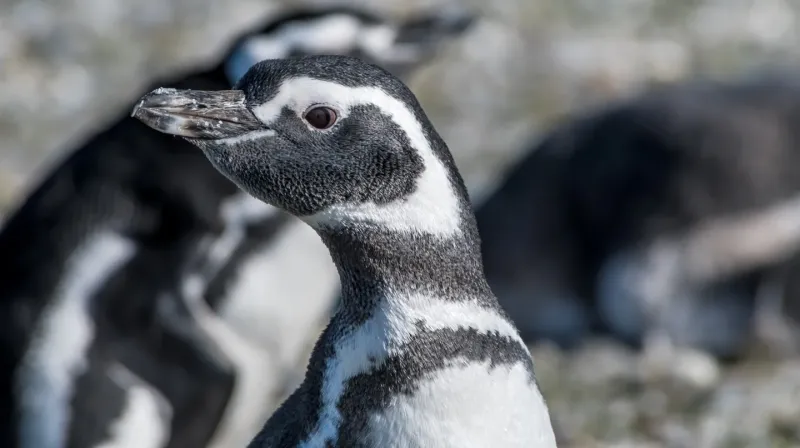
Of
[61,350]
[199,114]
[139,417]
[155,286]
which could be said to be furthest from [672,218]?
[199,114]

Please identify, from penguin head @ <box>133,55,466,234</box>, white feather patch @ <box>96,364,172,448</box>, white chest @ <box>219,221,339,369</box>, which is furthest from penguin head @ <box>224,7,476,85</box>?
penguin head @ <box>133,55,466,234</box>

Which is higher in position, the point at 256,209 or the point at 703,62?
the point at 703,62

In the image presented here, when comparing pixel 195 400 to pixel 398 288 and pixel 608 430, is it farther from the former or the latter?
pixel 398 288

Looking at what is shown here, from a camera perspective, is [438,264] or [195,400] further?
[195,400]

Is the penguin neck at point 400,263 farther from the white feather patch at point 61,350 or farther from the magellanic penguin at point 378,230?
the white feather patch at point 61,350

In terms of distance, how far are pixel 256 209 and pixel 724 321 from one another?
2396 mm

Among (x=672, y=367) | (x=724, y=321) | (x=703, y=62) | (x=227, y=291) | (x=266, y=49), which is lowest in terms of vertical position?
(x=227, y=291)

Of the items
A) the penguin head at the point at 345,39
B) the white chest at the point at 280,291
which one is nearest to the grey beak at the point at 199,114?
the penguin head at the point at 345,39

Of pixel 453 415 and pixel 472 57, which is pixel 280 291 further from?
pixel 472 57

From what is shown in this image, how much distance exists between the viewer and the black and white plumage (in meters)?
5.72

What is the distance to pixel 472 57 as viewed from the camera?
877 cm

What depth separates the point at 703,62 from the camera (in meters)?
8.92

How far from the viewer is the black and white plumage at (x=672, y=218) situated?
5719mm

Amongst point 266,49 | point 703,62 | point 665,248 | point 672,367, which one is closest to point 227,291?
point 266,49
